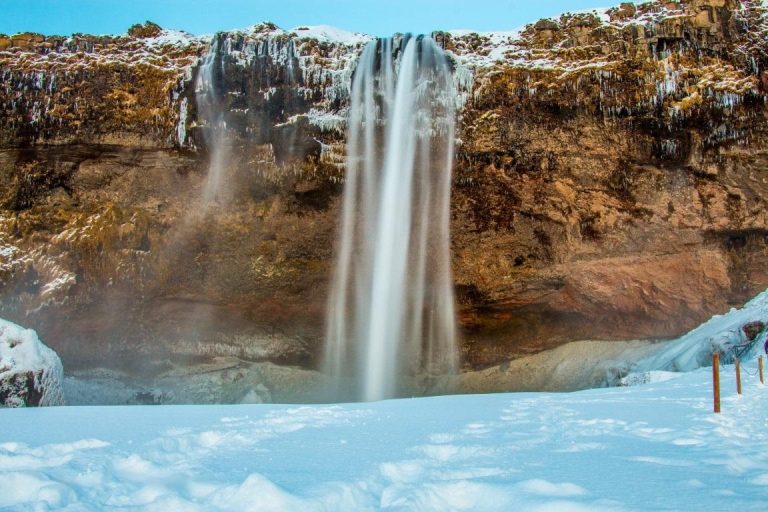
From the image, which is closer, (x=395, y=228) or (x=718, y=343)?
(x=718, y=343)

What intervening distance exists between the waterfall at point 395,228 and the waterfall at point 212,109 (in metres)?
3.80

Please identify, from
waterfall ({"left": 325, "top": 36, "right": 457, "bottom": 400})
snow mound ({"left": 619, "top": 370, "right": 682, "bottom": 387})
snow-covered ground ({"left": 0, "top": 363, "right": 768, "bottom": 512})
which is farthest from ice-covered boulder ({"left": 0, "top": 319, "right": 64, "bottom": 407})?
snow mound ({"left": 619, "top": 370, "right": 682, "bottom": 387})

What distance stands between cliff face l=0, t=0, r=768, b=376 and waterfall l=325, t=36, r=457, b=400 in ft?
1.86

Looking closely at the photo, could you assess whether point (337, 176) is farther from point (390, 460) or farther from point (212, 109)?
point (390, 460)

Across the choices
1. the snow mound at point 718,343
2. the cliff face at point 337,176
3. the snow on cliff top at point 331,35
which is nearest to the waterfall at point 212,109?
the cliff face at point 337,176

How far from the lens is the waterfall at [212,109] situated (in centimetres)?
1886

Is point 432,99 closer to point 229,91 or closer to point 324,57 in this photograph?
point 324,57

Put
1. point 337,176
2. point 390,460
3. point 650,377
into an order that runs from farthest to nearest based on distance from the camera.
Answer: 1. point 337,176
2. point 650,377
3. point 390,460

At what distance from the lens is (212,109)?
19062 millimetres

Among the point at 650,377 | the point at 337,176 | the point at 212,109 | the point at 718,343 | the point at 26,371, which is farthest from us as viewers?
the point at 337,176

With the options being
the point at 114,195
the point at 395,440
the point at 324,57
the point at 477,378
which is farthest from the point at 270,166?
the point at 395,440

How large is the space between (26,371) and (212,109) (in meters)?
9.27

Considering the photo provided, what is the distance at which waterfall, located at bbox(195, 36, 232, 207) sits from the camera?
1886cm

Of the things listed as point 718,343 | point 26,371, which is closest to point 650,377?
point 718,343
